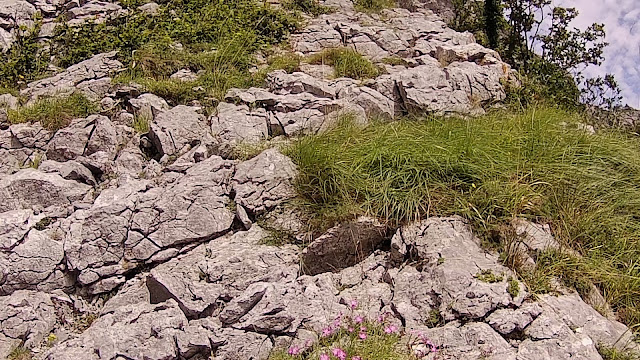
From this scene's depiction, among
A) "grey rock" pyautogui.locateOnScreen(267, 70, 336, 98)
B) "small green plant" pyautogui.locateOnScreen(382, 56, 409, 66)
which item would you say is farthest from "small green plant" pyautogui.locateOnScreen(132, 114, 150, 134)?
"small green plant" pyautogui.locateOnScreen(382, 56, 409, 66)

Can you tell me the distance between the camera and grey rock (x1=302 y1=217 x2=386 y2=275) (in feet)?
12.0

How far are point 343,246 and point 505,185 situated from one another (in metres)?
1.30

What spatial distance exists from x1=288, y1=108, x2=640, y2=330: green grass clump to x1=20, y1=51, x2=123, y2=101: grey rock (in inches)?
133

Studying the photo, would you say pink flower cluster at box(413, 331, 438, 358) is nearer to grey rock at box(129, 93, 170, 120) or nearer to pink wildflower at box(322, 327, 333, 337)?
pink wildflower at box(322, 327, 333, 337)

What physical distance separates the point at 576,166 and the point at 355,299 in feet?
7.25

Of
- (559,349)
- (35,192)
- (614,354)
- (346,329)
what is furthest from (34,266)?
(614,354)

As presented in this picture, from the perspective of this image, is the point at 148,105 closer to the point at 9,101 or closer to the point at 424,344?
the point at 9,101

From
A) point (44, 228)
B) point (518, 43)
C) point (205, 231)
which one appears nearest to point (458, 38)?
point (518, 43)

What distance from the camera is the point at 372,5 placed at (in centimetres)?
1002

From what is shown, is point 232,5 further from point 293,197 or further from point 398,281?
point 398,281

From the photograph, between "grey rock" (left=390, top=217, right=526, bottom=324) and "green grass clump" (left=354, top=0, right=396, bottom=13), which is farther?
"green grass clump" (left=354, top=0, right=396, bottom=13)

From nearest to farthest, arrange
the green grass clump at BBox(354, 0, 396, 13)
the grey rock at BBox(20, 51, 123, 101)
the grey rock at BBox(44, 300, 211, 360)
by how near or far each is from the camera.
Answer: the grey rock at BBox(44, 300, 211, 360)
the grey rock at BBox(20, 51, 123, 101)
the green grass clump at BBox(354, 0, 396, 13)

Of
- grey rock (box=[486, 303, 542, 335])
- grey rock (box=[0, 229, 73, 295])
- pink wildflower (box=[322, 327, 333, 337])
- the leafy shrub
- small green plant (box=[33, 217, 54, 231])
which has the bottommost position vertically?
the leafy shrub

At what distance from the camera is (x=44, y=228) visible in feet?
13.4
